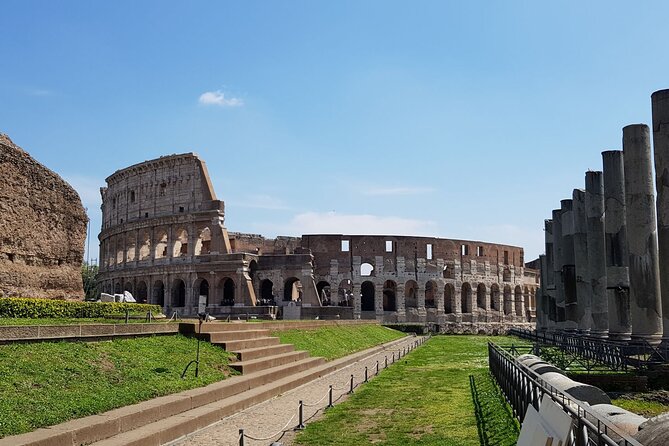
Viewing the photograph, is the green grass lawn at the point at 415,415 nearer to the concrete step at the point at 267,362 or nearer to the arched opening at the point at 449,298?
the concrete step at the point at 267,362

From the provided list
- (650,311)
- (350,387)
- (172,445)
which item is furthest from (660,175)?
(172,445)

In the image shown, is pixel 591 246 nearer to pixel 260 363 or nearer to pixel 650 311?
pixel 650 311

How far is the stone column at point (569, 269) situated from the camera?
2841cm

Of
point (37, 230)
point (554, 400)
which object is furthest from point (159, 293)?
point (554, 400)

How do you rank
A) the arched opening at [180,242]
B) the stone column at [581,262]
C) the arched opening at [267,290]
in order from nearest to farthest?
the stone column at [581,262] → the arched opening at [267,290] → the arched opening at [180,242]

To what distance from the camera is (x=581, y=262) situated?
2756 centimetres

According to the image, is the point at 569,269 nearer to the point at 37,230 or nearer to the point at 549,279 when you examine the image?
the point at 549,279

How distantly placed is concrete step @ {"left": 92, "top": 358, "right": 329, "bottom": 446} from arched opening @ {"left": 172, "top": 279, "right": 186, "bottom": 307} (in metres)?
35.1

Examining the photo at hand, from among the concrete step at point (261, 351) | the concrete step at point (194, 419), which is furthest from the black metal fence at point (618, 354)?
the concrete step at point (261, 351)

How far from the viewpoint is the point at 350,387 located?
14.1 m

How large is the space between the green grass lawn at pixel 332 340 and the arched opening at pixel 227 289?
15.1m

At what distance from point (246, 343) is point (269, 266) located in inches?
1221

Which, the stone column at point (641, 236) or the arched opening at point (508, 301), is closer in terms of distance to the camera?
the stone column at point (641, 236)

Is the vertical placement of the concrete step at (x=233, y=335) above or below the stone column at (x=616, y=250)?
→ below
